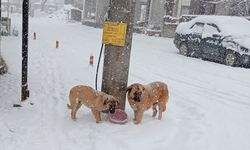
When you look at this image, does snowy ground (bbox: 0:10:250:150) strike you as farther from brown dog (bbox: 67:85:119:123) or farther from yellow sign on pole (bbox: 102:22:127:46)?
yellow sign on pole (bbox: 102:22:127:46)

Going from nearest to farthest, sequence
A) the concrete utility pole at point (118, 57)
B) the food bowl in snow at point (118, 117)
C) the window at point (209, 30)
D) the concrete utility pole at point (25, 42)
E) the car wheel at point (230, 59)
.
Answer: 1. the food bowl in snow at point (118, 117)
2. the concrete utility pole at point (118, 57)
3. the concrete utility pole at point (25, 42)
4. the car wheel at point (230, 59)
5. the window at point (209, 30)

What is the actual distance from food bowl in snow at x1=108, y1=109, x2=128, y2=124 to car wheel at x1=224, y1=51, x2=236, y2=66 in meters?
8.76

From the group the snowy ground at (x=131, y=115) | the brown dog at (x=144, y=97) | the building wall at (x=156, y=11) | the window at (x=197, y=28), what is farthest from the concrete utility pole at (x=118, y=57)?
the building wall at (x=156, y=11)

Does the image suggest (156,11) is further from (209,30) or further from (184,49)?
(209,30)

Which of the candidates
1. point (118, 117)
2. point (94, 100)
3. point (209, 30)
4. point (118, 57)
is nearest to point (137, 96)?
point (118, 117)

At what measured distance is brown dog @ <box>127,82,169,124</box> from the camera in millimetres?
6019

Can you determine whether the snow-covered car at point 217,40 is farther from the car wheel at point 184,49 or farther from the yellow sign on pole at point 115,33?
the yellow sign on pole at point 115,33

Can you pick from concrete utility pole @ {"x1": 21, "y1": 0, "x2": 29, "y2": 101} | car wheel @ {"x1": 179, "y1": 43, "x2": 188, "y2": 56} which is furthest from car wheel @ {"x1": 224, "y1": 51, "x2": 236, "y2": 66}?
concrete utility pole @ {"x1": 21, "y1": 0, "x2": 29, "y2": 101}

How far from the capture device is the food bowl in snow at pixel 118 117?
622cm

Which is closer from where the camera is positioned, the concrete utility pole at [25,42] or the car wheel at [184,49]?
the concrete utility pole at [25,42]

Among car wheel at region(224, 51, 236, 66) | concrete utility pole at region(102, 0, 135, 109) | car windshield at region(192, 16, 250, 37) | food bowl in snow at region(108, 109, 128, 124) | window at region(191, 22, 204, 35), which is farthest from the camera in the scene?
window at region(191, 22, 204, 35)

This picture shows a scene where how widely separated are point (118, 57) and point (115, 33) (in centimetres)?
41

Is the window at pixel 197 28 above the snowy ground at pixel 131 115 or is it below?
above

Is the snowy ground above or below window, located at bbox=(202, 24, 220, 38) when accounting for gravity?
below
